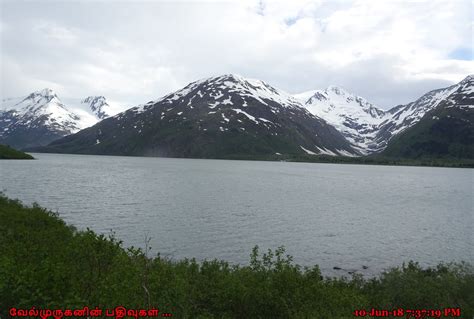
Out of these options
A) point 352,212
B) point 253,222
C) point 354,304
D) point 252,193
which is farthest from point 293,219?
point 354,304

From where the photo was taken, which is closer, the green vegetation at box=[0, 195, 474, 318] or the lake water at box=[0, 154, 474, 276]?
the green vegetation at box=[0, 195, 474, 318]

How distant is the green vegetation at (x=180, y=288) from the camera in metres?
15.6

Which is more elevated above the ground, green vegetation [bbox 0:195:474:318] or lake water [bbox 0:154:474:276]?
green vegetation [bbox 0:195:474:318]

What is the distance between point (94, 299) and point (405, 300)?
2008 centimetres

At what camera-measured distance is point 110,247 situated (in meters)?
19.1

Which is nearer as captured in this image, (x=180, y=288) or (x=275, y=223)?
(x=180, y=288)

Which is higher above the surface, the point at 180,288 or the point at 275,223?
the point at 180,288

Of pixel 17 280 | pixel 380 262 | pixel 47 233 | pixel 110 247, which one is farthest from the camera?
pixel 380 262

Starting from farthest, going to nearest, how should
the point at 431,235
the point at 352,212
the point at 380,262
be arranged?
the point at 352,212 < the point at 431,235 < the point at 380,262

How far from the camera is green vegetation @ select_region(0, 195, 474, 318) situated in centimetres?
1563

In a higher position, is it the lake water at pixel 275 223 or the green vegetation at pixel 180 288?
the green vegetation at pixel 180 288

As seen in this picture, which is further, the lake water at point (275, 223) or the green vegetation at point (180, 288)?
the lake water at point (275, 223)

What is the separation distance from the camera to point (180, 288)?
18.6 metres

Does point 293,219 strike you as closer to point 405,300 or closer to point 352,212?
point 352,212
